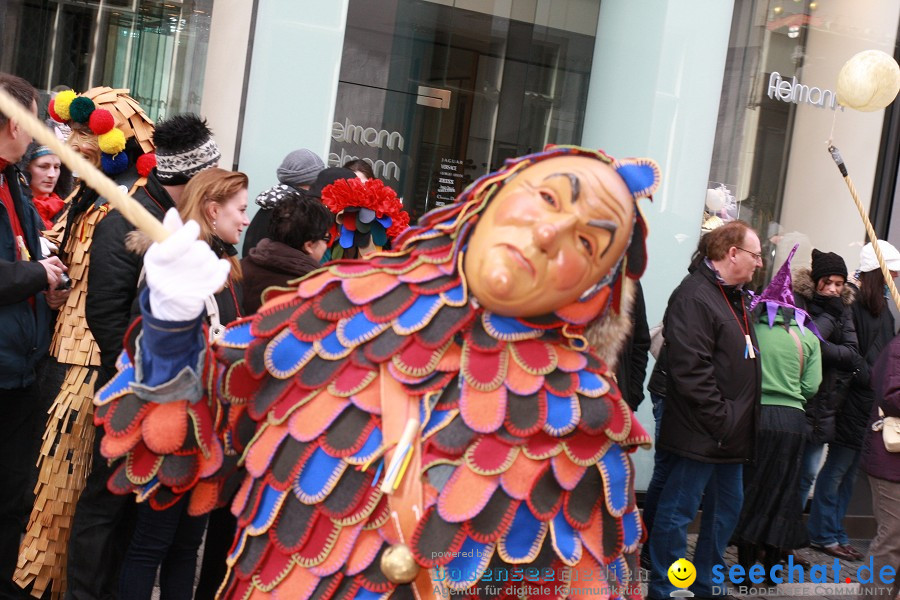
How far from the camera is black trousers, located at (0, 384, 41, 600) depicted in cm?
356

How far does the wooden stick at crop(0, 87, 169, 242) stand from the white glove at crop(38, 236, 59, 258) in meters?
1.88

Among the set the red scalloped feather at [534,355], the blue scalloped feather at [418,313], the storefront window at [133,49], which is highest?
the storefront window at [133,49]

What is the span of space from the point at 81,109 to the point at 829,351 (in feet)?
14.2

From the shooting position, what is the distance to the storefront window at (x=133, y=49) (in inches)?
246

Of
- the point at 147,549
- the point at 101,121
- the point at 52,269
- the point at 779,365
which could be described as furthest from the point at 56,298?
the point at 779,365

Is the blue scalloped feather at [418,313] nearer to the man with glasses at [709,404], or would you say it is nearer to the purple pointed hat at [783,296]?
the man with glasses at [709,404]

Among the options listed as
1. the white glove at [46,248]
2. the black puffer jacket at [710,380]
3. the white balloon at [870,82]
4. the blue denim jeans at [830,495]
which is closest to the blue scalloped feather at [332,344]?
the white glove at [46,248]

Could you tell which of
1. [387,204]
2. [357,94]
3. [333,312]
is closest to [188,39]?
[357,94]

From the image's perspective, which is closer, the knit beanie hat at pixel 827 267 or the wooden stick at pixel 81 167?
the wooden stick at pixel 81 167

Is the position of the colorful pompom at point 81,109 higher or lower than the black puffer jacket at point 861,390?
higher

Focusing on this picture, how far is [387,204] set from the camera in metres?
4.35

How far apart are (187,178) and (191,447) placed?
183 centimetres

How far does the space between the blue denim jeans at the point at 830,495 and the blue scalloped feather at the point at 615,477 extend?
15.7ft

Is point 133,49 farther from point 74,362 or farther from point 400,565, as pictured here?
point 400,565
